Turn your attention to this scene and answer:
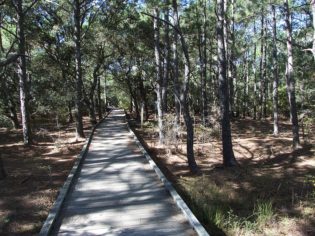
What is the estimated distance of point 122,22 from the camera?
24594 millimetres

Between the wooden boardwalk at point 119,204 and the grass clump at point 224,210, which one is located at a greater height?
the wooden boardwalk at point 119,204

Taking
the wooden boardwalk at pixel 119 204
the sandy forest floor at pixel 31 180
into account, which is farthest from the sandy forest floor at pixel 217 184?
the wooden boardwalk at pixel 119 204

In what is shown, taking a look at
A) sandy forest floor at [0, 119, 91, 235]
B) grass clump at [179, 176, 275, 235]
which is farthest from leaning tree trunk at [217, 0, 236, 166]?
sandy forest floor at [0, 119, 91, 235]

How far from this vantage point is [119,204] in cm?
813

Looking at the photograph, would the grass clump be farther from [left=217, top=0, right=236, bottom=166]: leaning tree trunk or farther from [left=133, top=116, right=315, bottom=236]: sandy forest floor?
[left=217, top=0, right=236, bottom=166]: leaning tree trunk

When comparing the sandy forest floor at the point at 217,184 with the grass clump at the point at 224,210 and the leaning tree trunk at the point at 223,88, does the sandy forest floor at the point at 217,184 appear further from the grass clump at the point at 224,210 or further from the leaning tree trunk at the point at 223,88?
the leaning tree trunk at the point at 223,88

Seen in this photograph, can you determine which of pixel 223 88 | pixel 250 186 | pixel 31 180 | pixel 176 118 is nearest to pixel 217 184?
pixel 250 186

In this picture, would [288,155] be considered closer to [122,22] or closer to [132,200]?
[132,200]

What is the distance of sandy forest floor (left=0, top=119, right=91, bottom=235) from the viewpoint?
7.40 m

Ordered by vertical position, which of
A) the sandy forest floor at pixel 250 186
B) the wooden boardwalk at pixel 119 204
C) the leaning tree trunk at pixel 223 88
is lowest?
the sandy forest floor at pixel 250 186

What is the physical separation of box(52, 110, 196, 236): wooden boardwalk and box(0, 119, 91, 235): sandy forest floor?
1.79ft

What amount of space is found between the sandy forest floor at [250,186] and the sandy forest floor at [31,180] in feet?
10.2

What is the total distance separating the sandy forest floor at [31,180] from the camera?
7400 mm

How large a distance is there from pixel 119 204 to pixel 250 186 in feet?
13.4
